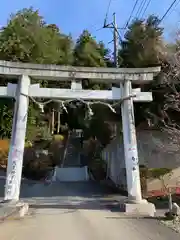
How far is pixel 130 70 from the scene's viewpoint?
44.2 ft

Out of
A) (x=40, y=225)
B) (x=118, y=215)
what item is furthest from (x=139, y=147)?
(x=40, y=225)

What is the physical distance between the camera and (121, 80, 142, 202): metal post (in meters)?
12.3

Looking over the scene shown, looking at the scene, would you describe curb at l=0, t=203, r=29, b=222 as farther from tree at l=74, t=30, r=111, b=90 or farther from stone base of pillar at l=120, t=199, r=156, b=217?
tree at l=74, t=30, r=111, b=90

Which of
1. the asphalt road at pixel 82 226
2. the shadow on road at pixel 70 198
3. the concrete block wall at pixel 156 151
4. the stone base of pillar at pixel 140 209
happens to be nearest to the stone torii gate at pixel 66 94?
the stone base of pillar at pixel 140 209

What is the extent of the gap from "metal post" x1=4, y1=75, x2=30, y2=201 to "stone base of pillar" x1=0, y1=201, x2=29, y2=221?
1.30 ft

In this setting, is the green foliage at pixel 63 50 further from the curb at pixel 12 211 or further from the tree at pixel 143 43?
the curb at pixel 12 211

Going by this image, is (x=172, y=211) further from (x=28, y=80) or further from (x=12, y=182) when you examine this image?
(x=28, y=80)

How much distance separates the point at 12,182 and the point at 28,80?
3.98 meters

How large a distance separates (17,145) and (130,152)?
4266mm

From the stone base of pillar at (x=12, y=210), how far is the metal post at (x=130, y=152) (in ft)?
12.8

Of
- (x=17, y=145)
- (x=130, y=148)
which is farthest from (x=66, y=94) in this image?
(x=130, y=148)

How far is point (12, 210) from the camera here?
35.3 ft

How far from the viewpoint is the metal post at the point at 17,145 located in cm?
1189

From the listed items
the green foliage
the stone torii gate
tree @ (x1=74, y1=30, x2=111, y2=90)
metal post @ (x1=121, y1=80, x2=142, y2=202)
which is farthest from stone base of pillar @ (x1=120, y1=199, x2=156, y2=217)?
tree @ (x1=74, y1=30, x2=111, y2=90)
